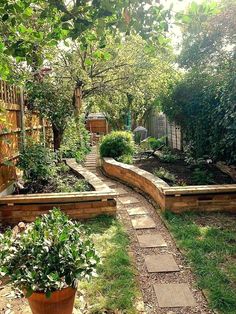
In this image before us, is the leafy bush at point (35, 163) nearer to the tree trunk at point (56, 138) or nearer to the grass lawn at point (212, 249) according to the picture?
the tree trunk at point (56, 138)

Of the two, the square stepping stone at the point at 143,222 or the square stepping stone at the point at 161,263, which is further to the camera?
the square stepping stone at the point at 143,222

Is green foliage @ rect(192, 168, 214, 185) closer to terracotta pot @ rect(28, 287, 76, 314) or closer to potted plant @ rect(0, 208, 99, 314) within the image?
potted plant @ rect(0, 208, 99, 314)

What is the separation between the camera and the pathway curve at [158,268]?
98.0 inches

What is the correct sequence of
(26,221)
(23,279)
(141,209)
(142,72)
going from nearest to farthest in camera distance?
(23,279), (26,221), (141,209), (142,72)

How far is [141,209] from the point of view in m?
5.14

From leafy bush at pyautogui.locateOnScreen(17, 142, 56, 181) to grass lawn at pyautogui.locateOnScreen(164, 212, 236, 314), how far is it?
8.04 ft

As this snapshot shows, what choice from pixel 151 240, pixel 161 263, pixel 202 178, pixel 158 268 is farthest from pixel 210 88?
pixel 158 268

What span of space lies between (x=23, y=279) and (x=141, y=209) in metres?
3.42

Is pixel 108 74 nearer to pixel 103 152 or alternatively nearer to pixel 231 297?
pixel 103 152

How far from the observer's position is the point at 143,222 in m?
4.50

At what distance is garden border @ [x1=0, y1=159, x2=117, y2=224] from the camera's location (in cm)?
448

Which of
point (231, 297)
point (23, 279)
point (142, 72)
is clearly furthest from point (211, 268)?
point (142, 72)

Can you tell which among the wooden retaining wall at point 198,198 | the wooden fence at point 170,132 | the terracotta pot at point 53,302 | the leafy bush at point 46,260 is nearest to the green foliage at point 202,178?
the wooden retaining wall at point 198,198

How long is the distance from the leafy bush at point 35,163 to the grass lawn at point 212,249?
8.04 feet
